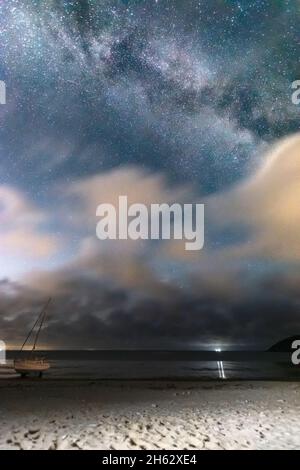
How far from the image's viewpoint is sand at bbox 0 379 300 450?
39.7ft

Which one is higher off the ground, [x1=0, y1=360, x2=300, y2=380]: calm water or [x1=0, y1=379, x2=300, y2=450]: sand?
[x1=0, y1=379, x2=300, y2=450]: sand

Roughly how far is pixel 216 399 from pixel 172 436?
1098cm

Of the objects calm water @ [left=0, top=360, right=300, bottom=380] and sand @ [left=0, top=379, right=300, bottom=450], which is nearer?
sand @ [left=0, top=379, right=300, bottom=450]

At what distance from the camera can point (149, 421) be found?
52.1ft

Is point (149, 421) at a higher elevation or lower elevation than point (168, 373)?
higher

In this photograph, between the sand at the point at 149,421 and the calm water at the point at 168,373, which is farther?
the calm water at the point at 168,373

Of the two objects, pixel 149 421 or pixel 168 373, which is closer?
pixel 149 421

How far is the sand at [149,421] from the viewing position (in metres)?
12.1

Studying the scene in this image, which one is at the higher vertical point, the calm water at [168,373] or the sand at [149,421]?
the sand at [149,421]
